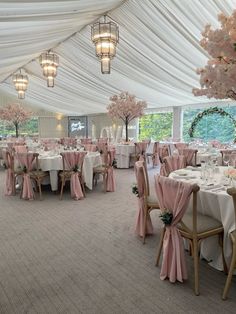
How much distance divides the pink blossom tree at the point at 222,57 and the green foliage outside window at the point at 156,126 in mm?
11499

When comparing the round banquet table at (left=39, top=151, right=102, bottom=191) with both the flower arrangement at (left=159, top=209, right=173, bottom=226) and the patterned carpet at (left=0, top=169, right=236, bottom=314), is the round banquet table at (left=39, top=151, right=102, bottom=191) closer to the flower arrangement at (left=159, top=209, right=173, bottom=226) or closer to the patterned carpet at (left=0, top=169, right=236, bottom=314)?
the patterned carpet at (left=0, top=169, right=236, bottom=314)

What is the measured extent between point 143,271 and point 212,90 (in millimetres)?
1984

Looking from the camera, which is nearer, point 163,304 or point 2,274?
point 163,304

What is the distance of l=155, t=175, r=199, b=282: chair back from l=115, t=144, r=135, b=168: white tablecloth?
7.11 metres

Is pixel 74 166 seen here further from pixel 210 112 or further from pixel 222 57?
pixel 210 112

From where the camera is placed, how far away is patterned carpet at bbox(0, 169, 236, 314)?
228 cm

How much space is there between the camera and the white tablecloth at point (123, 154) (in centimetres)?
975

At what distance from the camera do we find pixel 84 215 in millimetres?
4578

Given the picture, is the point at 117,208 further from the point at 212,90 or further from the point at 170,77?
the point at 170,77

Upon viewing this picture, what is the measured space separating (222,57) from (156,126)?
1253 centimetres

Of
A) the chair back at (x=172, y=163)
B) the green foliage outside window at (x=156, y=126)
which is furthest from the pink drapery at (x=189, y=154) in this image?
the green foliage outside window at (x=156, y=126)

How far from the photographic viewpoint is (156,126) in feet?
48.8

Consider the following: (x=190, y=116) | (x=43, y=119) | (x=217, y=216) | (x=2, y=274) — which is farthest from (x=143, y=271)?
(x=43, y=119)

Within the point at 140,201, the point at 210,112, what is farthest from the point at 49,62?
the point at 210,112
